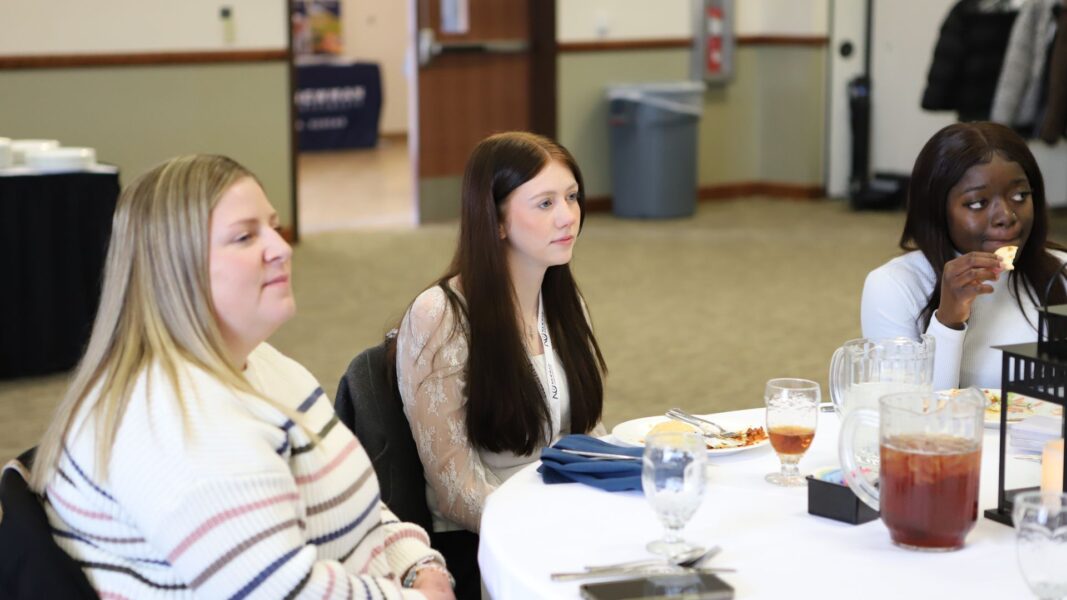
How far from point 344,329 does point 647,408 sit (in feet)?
5.37

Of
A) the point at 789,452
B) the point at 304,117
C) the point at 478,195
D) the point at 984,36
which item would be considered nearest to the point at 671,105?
the point at 984,36

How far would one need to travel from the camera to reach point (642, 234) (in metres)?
8.30

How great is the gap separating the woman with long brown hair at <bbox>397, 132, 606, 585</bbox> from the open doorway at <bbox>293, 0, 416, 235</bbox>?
748 cm

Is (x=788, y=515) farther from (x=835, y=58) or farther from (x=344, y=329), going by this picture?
(x=835, y=58)

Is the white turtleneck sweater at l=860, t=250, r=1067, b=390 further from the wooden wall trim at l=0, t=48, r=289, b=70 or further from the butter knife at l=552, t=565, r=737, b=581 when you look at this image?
the wooden wall trim at l=0, t=48, r=289, b=70

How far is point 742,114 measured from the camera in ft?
31.7

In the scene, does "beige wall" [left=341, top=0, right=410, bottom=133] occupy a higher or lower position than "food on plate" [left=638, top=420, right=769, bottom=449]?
higher

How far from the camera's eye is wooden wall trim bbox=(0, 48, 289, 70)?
22.3ft

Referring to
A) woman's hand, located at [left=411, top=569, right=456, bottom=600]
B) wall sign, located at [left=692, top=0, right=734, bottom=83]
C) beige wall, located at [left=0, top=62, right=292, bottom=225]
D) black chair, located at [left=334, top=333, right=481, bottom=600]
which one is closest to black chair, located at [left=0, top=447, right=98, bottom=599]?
woman's hand, located at [left=411, top=569, right=456, bottom=600]

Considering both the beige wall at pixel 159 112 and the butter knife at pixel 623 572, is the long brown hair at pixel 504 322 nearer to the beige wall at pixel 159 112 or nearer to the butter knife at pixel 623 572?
the butter knife at pixel 623 572

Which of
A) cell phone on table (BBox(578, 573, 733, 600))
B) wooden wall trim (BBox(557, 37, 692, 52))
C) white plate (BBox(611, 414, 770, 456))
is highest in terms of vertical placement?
wooden wall trim (BBox(557, 37, 692, 52))

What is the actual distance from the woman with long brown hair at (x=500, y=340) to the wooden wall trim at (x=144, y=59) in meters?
4.92

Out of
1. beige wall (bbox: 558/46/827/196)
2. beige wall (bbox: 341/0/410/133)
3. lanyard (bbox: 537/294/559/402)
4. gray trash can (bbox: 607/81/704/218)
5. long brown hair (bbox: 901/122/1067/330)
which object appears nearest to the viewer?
lanyard (bbox: 537/294/559/402)

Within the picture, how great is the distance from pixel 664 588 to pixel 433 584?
44 centimetres
